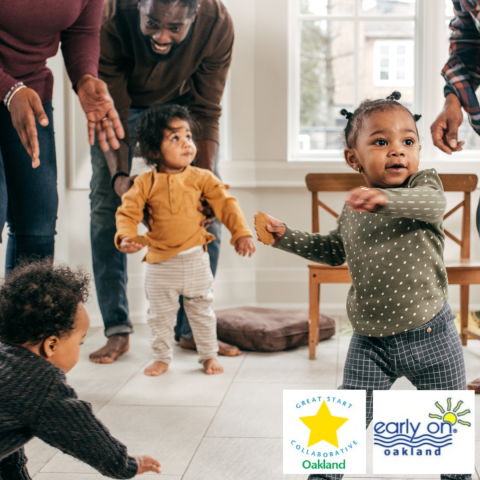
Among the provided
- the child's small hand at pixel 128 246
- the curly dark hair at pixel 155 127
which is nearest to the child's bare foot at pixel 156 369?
the child's small hand at pixel 128 246

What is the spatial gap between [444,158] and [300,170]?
30.5 inches

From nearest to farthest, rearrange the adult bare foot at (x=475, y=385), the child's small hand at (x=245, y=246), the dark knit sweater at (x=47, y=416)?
the dark knit sweater at (x=47, y=416) < the adult bare foot at (x=475, y=385) < the child's small hand at (x=245, y=246)

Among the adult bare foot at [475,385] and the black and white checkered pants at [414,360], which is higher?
the black and white checkered pants at [414,360]

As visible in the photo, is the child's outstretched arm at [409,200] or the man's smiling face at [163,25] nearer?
the child's outstretched arm at [409,200]

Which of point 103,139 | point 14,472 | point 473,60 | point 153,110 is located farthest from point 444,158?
point 14,472

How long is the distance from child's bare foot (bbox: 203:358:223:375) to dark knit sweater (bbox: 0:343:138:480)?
3.77 feet

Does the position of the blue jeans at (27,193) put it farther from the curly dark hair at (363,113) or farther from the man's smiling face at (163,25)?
the curly dark hair at (363,113)

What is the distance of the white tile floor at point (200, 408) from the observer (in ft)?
4.61

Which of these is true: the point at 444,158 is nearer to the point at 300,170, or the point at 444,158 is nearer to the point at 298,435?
the point at 300,170

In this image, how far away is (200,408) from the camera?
1785mm

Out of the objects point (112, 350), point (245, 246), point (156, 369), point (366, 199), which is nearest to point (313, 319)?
point (245, 246)

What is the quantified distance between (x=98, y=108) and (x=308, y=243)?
0.96 metres

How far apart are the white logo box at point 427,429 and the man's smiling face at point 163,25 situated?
1659mm

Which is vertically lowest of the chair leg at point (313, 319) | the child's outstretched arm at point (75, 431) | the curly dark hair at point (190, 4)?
the chair leg at point (313, 319)
